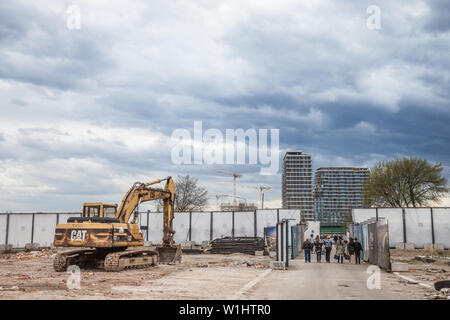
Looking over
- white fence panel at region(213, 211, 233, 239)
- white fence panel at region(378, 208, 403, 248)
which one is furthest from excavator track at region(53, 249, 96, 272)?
white fence panel at region(378, 208, 403, 248)

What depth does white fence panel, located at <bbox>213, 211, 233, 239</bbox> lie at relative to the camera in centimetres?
4562

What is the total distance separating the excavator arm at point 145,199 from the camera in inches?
822

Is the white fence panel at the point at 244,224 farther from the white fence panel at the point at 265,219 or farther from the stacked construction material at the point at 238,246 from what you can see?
the stacked construction material at the point at 238,246

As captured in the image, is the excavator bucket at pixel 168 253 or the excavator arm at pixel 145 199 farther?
the excavator bucket at pixel 168 253

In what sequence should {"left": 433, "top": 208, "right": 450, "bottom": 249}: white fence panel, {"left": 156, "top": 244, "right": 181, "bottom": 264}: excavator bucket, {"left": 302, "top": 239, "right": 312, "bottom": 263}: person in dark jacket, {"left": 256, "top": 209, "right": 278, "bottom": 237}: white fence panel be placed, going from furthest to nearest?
{"left": 256, "top": 209, "right": 278, "bottom": 237}: white fence panel → {"left": 433, "top": 208, "right": 450, "bottom": 249}: white fence panel → {"left": 302, "top": 239, "right": 312, "bottom": 263}: person in dark jacket → {"left": 156, "top": 244, "right": 181, "bottom": 264}: excavator bucket

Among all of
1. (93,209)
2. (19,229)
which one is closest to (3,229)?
(19,229)

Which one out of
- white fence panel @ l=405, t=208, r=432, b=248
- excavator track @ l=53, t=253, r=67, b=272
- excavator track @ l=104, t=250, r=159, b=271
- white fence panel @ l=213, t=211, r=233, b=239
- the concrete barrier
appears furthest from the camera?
white fence panel @ l=213, t=211, r=233, b=239

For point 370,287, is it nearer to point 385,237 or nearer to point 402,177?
point 385,237

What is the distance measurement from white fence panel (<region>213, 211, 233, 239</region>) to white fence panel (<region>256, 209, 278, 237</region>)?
2.94 meters

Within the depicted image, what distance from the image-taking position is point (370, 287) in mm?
13375

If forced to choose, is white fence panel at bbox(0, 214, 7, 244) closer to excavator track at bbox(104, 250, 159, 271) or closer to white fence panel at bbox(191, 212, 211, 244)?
white fence panel at bbox(191, 212, 211, 244)

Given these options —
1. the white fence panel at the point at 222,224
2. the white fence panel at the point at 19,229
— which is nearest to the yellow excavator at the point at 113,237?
the white fence panel at the point at 222,224

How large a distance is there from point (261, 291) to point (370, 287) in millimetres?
3752

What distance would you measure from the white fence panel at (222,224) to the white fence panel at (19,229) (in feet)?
62.5
